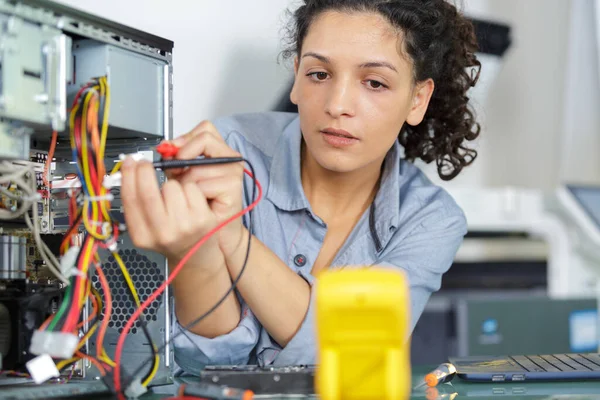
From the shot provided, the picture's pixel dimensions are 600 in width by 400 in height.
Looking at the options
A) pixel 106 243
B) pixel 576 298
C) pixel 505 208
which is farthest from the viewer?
pixel 505 208

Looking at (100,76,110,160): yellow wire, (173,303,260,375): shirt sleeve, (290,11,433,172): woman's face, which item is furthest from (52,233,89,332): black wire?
(290,11,433,172): woman's face

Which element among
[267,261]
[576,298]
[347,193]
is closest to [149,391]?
[267,261]

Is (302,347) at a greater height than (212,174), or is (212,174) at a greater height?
(212,174)

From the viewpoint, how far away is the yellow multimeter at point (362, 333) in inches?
19.1

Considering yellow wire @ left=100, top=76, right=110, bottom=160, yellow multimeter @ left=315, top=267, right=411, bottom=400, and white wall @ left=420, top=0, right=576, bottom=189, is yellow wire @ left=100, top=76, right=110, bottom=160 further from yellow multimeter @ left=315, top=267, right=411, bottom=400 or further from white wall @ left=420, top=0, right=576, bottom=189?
white wall @ left=420, top=0, right=576, bottom=189

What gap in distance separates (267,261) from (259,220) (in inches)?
8.1

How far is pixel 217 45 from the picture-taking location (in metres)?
1.71

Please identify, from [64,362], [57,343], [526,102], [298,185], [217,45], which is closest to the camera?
[57,343]

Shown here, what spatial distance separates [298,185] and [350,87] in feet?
0.79

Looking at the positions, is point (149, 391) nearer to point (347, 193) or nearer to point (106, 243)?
point (106, 243)

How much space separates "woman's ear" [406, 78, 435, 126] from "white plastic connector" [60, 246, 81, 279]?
72 centimetres

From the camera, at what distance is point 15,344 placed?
0.81m

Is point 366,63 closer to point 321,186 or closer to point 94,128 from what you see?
point 321,186

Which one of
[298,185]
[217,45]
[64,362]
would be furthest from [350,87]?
[217,45]
